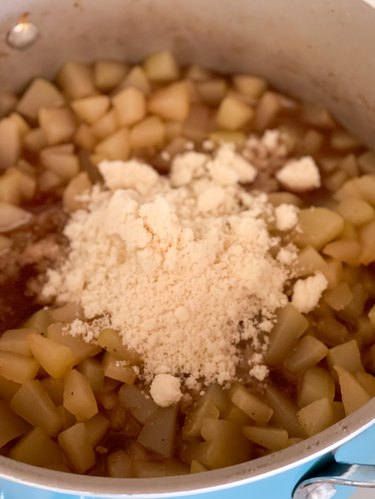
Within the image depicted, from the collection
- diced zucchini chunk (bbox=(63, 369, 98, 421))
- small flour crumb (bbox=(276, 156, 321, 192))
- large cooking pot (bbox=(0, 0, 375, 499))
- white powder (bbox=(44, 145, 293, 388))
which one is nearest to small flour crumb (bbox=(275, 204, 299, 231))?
white powder (bbox=(44, 145, 293, 388))

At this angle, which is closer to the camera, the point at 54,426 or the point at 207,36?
the point at 54,426

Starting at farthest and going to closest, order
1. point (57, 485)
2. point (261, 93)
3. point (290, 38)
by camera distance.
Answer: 1. point (261, 93)
2. point (290, 38)
3. point (57, 485)


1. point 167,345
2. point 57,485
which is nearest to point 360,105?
point 167,345

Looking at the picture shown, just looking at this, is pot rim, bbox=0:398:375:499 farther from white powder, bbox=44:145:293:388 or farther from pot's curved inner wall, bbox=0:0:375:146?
pot's curved inner wall, bbox=0:0:375:146

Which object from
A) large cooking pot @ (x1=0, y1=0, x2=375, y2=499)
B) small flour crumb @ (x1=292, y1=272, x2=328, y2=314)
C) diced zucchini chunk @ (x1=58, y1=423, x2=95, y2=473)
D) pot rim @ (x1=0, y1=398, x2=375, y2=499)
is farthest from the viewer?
large cooking pot @ (x1=0, y1=0, x2=375, y2=499)

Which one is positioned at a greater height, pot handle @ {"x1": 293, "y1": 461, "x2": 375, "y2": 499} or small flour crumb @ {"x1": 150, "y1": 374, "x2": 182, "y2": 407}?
pot handle @ {"x1": 293, "y1": 461, "x2": 375, "y2": 499}

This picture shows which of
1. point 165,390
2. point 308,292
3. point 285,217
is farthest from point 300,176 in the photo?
point 165,390

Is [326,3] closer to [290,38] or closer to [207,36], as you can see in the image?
[290,38]
